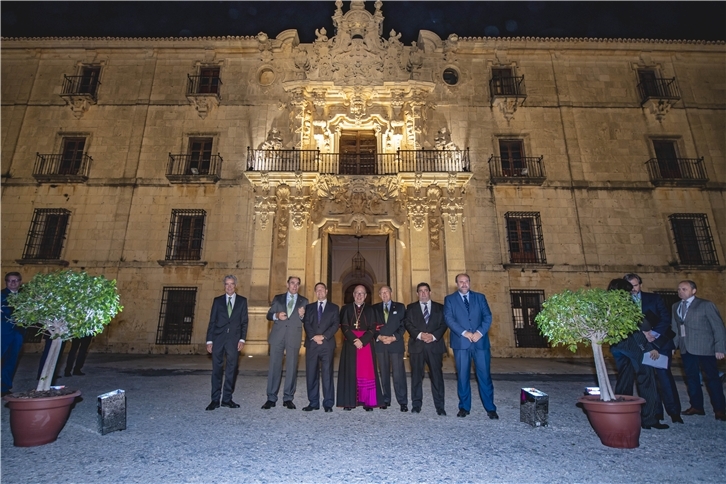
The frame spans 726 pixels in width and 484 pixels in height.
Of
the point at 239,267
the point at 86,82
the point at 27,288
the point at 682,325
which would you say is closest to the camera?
the point at 27,288

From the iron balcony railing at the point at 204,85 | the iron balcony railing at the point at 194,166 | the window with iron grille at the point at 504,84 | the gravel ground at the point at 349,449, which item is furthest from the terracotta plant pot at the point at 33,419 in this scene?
the window with iron grille at the point at 504,84

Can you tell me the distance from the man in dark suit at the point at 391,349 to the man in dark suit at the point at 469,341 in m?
0.78

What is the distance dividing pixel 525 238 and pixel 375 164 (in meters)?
6.54

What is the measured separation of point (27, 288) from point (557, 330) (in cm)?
628

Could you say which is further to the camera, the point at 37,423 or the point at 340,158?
the point at 340,158

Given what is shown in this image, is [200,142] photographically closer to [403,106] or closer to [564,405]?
[403,106]

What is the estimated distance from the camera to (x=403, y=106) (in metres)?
14.6

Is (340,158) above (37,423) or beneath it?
above

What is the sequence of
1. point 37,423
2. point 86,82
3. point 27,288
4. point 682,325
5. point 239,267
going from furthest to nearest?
point 86,82, point 239,267, point 682,325, point 27,288, point 37,423

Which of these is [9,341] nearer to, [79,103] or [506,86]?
[79,103]

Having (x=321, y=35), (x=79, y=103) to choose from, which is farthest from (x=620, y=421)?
(x=79, y=103)

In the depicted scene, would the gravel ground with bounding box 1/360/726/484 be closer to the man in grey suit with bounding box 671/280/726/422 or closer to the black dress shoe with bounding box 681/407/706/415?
the black dress shoe with bounding box 681/407/706/415

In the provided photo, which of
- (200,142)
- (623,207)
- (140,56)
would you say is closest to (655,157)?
(623,207)

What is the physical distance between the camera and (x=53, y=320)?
4.29m
